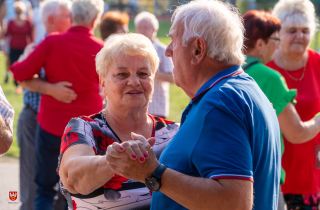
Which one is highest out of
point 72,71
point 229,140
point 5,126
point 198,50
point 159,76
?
point 198,50

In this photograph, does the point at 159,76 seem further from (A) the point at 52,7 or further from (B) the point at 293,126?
(B) the point at 293,126

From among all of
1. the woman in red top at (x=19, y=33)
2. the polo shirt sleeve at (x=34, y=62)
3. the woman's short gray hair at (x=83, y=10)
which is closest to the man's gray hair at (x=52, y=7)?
the woman's short gray hair at (x=83, y=10)

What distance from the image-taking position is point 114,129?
86.7 inches

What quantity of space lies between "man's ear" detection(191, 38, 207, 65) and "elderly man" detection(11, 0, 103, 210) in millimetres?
1995

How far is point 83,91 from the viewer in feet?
11.4

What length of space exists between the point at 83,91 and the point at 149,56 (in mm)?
1357

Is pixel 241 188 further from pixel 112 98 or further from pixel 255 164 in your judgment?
pixel 112 98

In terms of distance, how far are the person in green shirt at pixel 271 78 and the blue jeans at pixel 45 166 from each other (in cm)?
189

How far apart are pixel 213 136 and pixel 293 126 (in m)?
1.49

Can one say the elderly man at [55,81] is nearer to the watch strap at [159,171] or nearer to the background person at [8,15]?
the watch strap at [159,171]

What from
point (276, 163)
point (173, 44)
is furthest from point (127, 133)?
point (276, 163)

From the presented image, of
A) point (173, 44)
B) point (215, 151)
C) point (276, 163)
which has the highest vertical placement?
point (173, 44)

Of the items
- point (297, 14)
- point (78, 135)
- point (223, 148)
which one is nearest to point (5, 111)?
point (78, 135)

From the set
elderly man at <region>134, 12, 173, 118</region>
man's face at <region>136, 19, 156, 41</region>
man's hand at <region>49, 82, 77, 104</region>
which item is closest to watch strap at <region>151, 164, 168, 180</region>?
man's hand at <region>49, 82, 77, 104</region>
